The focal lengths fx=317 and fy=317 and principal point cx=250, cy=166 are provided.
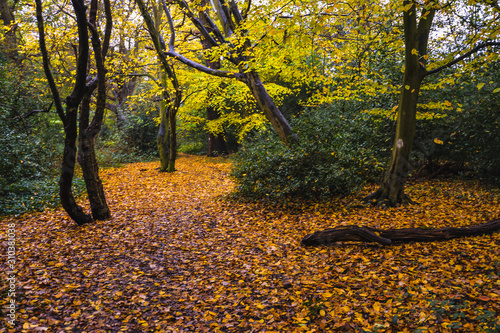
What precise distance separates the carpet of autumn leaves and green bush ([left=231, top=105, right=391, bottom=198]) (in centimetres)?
50

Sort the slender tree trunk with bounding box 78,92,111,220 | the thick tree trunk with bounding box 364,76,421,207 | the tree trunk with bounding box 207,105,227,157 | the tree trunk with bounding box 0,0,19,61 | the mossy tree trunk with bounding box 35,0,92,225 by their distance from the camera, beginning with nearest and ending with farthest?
the mossy tree trunk with bounding box 35,0,92,225
the thick tree trunk with bounding box 364,76,421,207
the slender tree trunk with bounding box 78,92,111,220
the tree trunk with bounding box 0,0,19,61
the tree trunk with bounding box 207,105,227,157

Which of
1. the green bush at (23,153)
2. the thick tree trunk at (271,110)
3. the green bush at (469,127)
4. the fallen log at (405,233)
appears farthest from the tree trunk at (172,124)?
the fallen log at (405,233)

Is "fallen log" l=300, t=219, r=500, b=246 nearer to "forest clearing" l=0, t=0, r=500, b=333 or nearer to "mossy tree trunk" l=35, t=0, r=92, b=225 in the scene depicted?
"forest clearing" l=0, t=0, r=500, b=333

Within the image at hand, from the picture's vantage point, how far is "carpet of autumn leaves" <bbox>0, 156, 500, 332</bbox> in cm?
354

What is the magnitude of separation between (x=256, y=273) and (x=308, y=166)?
139 inches

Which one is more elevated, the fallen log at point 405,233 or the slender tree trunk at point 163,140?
the slender tree trunk at point 163,140

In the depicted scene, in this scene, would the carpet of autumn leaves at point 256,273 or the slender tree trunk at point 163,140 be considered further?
the slender tree trunk at point 163,140

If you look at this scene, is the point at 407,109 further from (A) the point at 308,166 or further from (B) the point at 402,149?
(A) the point at 308,166

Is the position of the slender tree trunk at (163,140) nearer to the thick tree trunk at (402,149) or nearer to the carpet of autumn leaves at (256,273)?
the carpet of autumn leaves at (256,273)

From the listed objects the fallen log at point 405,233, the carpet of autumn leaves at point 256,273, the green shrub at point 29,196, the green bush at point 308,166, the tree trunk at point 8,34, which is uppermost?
the tree trunk at point 8,34

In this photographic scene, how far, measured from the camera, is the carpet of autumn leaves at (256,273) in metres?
3.54

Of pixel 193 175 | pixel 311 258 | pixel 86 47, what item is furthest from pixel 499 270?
pixel 193 175

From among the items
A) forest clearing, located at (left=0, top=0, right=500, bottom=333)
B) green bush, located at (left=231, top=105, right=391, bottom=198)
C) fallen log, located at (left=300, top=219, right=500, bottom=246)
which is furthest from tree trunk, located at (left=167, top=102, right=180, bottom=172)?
fallen log, located at (left=300, top=219, right=500, bottom=246)

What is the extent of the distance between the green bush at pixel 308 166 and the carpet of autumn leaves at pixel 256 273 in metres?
0.50
